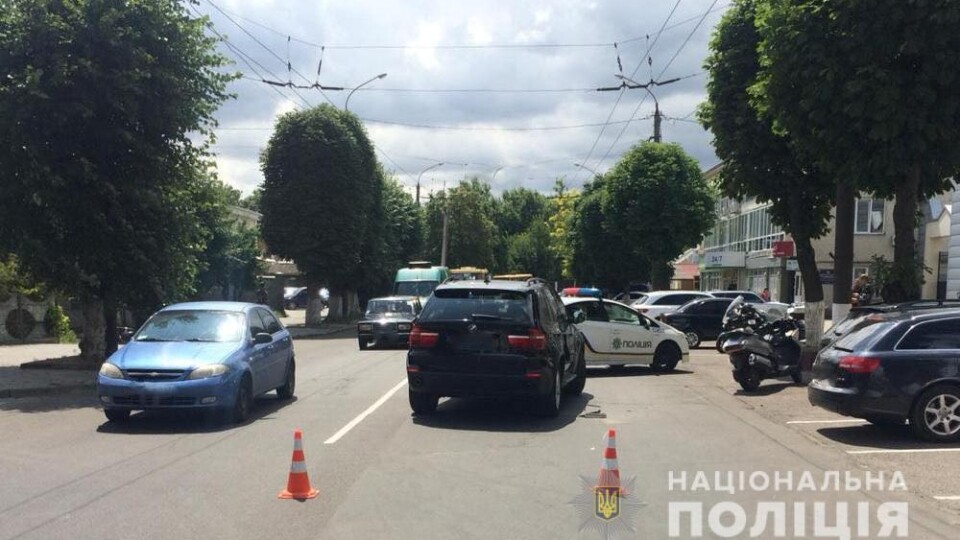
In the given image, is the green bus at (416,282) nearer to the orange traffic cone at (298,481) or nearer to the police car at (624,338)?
the police car at (624,338)

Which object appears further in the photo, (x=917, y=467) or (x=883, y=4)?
(x=883, y=4)

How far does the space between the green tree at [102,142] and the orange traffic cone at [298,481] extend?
36.1 feet

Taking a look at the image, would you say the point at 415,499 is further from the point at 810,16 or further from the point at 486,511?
the point at 810,16

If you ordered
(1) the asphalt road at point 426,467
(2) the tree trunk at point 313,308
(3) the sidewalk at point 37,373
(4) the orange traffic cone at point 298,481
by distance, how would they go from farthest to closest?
(2) the tree trunk at point 313,308
(3) the sidewalk at point 37,373
(4) the orange traffic cone at point 298,481
(1) the asphalt road at point 426,467

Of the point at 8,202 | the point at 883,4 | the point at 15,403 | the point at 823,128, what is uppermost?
the point at 883,4

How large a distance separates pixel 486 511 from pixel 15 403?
9.98 m

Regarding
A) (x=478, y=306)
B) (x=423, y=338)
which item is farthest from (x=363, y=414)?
(x=478, y=306)

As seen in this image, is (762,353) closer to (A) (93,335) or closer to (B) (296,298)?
(A) (93,335)

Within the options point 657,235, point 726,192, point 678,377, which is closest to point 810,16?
point 726,192

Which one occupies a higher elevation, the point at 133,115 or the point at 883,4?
the point at 883,4

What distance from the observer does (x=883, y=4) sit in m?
12.6

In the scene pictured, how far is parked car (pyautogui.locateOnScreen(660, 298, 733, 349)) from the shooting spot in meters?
25.6

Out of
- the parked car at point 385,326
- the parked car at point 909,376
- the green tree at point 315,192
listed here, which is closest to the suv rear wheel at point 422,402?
the parked car at point 909,376

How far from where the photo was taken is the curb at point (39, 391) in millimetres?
14477
